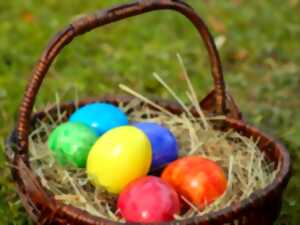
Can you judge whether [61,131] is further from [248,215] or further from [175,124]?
[248,215]

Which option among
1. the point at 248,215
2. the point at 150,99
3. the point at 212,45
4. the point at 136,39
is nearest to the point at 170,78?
the point at 136,39

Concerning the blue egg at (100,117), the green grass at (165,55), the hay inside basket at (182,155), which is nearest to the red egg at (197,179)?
the hay inside basket at (182,155)

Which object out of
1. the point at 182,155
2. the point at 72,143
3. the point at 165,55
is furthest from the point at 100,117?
the point at 165,55

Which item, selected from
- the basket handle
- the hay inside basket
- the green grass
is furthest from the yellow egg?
the green grass

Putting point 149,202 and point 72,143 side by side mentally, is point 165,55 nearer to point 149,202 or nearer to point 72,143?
point 72,143

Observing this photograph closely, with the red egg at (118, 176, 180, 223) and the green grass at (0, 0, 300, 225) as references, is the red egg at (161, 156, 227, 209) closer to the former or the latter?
the red egg at (118, 176, 180, 223)
